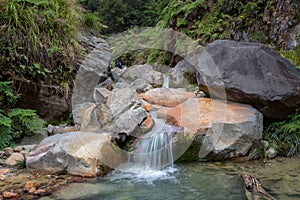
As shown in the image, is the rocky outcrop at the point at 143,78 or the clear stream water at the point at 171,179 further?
the rocky outcrop at the point at 143,78

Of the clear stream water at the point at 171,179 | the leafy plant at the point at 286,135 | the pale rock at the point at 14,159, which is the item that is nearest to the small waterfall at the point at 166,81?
the clear stream water at the point at 171,179

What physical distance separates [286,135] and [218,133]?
1319mm

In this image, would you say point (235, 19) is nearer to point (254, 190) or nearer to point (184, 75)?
point (184, 75)

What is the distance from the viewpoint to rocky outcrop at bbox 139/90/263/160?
4801 mm

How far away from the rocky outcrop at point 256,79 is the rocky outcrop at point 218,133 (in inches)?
12.1

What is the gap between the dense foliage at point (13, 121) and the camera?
4.90 m

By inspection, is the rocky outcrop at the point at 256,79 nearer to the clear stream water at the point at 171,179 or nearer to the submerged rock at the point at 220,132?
the submerged rock at the point at 220,132

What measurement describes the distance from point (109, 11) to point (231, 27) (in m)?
11.1

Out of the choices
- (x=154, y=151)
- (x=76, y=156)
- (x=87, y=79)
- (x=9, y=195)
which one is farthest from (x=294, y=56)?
(x=9, y=195)

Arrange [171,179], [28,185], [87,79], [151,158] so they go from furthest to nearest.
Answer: [87,79]
[151,158]
[171,179]
[28,185]

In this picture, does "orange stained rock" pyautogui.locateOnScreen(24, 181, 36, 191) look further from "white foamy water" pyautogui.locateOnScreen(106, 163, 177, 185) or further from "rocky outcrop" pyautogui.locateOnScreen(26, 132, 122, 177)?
"white foamy water" pyautogui.locateOnScreen(106, 163, 177, 185)

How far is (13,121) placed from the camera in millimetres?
5199

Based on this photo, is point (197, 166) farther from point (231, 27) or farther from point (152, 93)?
point (231, 27)

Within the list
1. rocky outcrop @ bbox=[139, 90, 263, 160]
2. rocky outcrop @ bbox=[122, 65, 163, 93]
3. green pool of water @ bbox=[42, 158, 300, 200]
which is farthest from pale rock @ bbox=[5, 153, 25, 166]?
rocky outcrop @ bbox=[122, 65, 163, 93]
